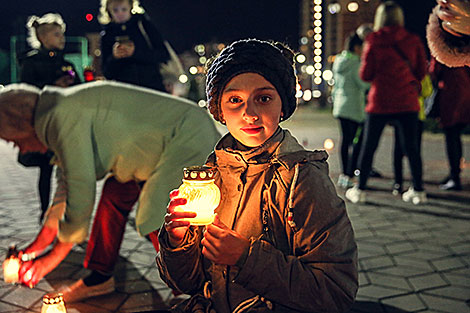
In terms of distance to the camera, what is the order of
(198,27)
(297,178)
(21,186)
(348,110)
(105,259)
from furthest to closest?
(198,27) → (21,186) → (348,110) → (105,259) → (297,178)

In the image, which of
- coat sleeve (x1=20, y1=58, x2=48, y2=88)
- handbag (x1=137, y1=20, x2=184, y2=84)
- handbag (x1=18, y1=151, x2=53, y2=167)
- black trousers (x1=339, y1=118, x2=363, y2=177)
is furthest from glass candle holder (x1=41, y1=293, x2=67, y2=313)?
black trousers (x1=339, y1=118, x2=363, y2=177)

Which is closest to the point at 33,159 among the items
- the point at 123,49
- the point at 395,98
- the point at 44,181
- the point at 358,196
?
the point at 44,181

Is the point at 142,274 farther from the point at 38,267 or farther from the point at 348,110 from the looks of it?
the point at 348,110

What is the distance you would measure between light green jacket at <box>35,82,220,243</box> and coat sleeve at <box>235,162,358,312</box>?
4.87 feet

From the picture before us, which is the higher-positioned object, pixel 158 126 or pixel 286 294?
pixel 158 126

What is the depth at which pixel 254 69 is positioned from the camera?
1.90 metres

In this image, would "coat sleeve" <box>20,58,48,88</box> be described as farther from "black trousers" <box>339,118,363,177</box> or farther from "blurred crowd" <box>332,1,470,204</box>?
"black trousers" <box>339,118,363,177</box>

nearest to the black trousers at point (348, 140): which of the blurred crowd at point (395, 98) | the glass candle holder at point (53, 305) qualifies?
the blurred crowd at point (395, 98)

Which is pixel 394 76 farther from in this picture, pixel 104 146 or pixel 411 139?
pixel 104 146

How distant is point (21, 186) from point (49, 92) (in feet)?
17.5

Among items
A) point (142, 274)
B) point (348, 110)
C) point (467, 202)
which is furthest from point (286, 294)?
point (348, 110)

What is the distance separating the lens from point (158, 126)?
10.7ft

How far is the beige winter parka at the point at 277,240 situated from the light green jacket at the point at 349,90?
5500 millimetres

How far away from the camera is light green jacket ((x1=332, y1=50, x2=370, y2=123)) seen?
734 cm
